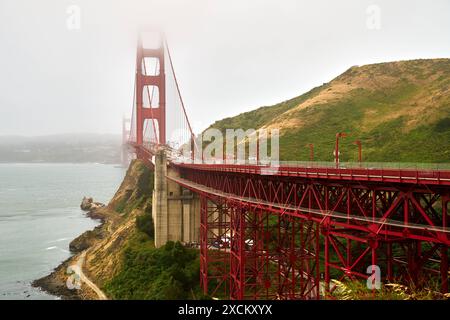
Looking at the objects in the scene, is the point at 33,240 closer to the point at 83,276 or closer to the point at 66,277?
the point at 66,277

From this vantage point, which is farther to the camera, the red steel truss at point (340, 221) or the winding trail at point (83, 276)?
the winding trail at point (83, 276)

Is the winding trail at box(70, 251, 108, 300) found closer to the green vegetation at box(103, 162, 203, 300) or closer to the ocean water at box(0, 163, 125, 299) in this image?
the green vegetation at box(103, 162, 203, 300)

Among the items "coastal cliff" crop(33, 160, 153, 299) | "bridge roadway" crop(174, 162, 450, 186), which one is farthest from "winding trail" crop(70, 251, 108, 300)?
"bridge roadway" crop(174, 162, 450, 186)

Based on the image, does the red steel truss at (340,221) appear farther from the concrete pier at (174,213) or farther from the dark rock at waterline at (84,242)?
the dark rock at waterline at (84,242)

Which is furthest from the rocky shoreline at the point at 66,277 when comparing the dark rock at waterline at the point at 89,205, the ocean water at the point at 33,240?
the dark rock at waterline at the point at 89,205

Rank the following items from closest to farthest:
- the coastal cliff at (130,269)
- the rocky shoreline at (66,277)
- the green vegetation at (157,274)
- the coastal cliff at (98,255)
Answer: the green vegetation at (157,274)
the coastal cliff at (130,269)
the rocky shoreline at (66,277)
the coastal cliff at (98,255)
